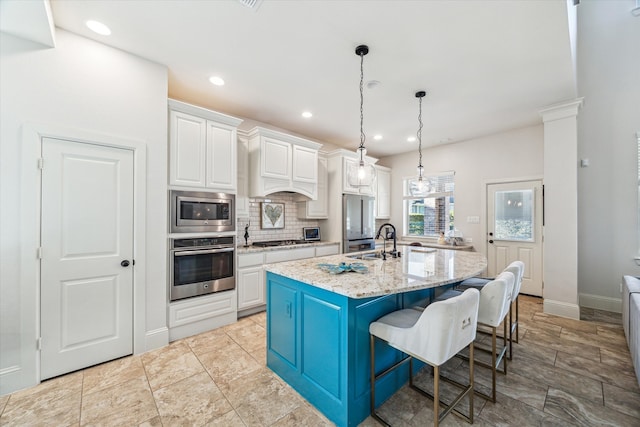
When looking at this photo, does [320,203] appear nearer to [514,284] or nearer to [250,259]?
[250,259]

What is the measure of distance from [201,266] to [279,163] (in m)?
1.81

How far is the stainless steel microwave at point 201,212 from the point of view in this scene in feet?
9.23

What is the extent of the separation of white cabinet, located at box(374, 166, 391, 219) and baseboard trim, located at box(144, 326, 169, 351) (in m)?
4.35

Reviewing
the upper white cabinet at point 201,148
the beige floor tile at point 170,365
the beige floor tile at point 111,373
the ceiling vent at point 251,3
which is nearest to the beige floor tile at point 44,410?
the beige floor tile at point 111,373

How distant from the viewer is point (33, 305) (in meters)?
2.07

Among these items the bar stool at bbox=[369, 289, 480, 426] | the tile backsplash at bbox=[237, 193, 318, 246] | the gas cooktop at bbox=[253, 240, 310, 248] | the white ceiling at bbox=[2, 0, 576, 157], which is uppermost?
the white ceiling at bbox=[2, 0, 576, 157]

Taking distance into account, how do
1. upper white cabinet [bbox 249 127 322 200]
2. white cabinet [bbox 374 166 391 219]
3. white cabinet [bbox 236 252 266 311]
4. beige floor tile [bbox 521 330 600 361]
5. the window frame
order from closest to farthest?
beige floor tile [bbox 521 330 600 361] < white cabinet [bbox 236 252 266 311] < upper white cabinet [bbox 249 127 322 200] < the window frame < white cabinet [bbox 374 166 391 219]

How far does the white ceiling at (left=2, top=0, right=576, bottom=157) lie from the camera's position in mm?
1959

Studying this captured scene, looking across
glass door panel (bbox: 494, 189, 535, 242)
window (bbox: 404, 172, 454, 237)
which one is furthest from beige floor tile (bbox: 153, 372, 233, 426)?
glass door panel (bbox: 494, 189, 535, 242)

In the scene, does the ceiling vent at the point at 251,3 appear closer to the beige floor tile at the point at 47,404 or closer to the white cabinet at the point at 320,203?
the white cabinet at the point at 320,203

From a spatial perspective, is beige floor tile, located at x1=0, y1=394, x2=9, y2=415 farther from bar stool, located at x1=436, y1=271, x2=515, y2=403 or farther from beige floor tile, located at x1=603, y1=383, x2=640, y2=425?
beige floor tile, located at x1=603, y1=383, x2=640, y2=425

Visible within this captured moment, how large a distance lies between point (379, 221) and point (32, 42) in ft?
19.0

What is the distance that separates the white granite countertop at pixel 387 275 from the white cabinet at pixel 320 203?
2104mm

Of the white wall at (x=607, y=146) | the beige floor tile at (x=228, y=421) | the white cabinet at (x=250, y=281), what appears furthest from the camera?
the white wall at (x=607, y=146)
